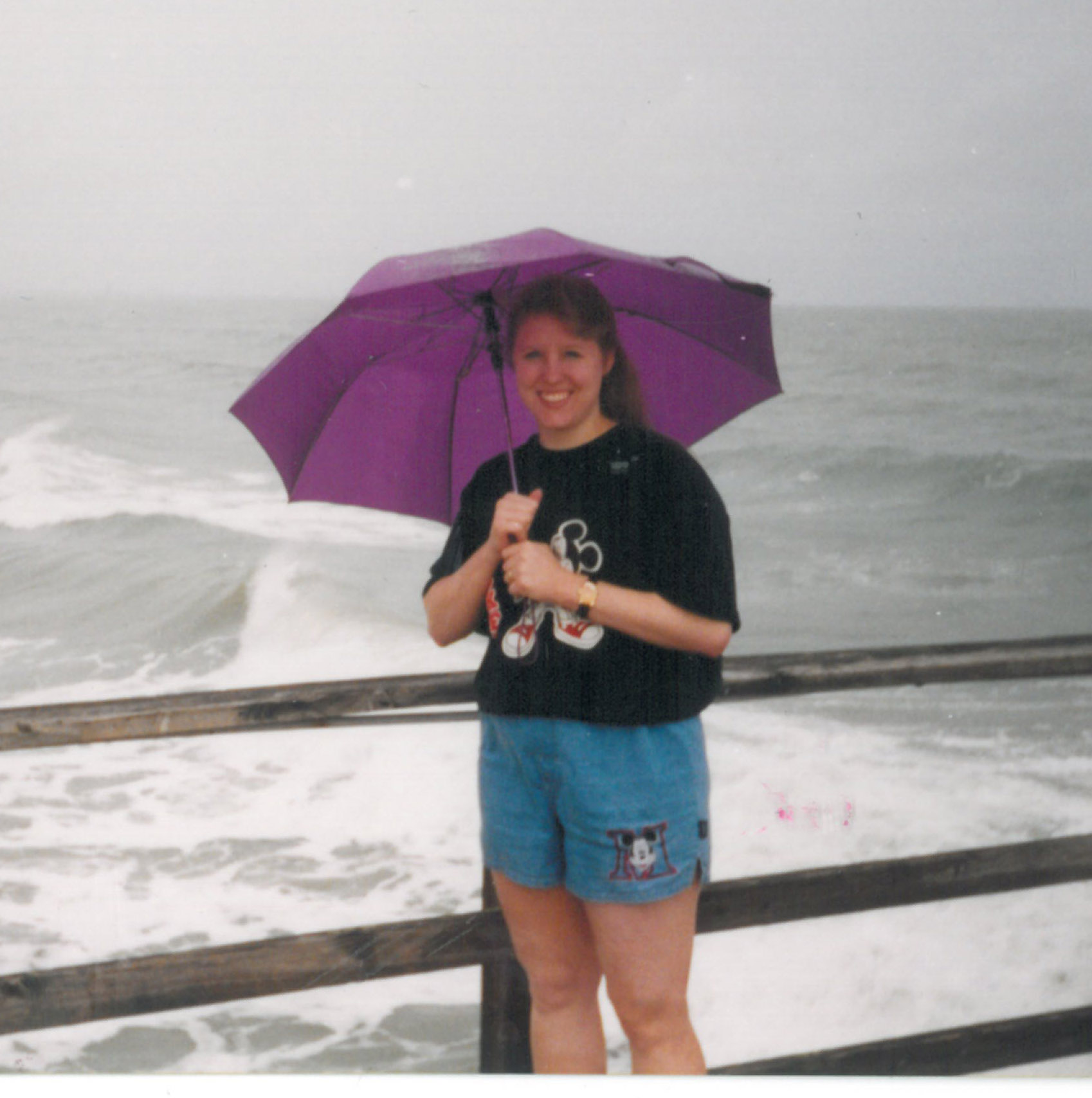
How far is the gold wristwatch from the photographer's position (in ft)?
4.40

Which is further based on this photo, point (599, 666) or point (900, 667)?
point (900, 667)

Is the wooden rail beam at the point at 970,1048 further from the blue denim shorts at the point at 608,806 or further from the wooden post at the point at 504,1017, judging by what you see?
the blue denim shorts at the point at 608,806

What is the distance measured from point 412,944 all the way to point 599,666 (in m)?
0.59

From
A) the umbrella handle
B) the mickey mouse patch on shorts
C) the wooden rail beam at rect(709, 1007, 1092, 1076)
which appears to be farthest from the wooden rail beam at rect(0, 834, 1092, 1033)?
the umbrella handle

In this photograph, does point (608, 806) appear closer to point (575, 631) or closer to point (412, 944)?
point (575, 631)

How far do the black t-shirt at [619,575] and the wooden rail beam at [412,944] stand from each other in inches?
17.4

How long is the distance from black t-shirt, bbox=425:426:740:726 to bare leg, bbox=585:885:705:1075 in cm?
25

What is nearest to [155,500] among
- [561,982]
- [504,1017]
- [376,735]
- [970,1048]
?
[376,735]

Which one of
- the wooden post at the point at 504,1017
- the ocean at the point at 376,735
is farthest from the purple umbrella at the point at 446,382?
the wooden post at the point at 504,1017

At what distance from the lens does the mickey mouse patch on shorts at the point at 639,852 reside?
4.45ft

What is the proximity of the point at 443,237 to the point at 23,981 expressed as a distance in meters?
1.44

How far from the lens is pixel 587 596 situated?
1.34 metres

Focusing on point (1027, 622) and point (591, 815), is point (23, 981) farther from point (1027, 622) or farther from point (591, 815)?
point (1027, 622)

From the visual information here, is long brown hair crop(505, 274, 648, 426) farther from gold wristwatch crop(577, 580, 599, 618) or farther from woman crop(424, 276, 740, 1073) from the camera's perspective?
gold wristwatch crop(577, 580, 599, 618)
